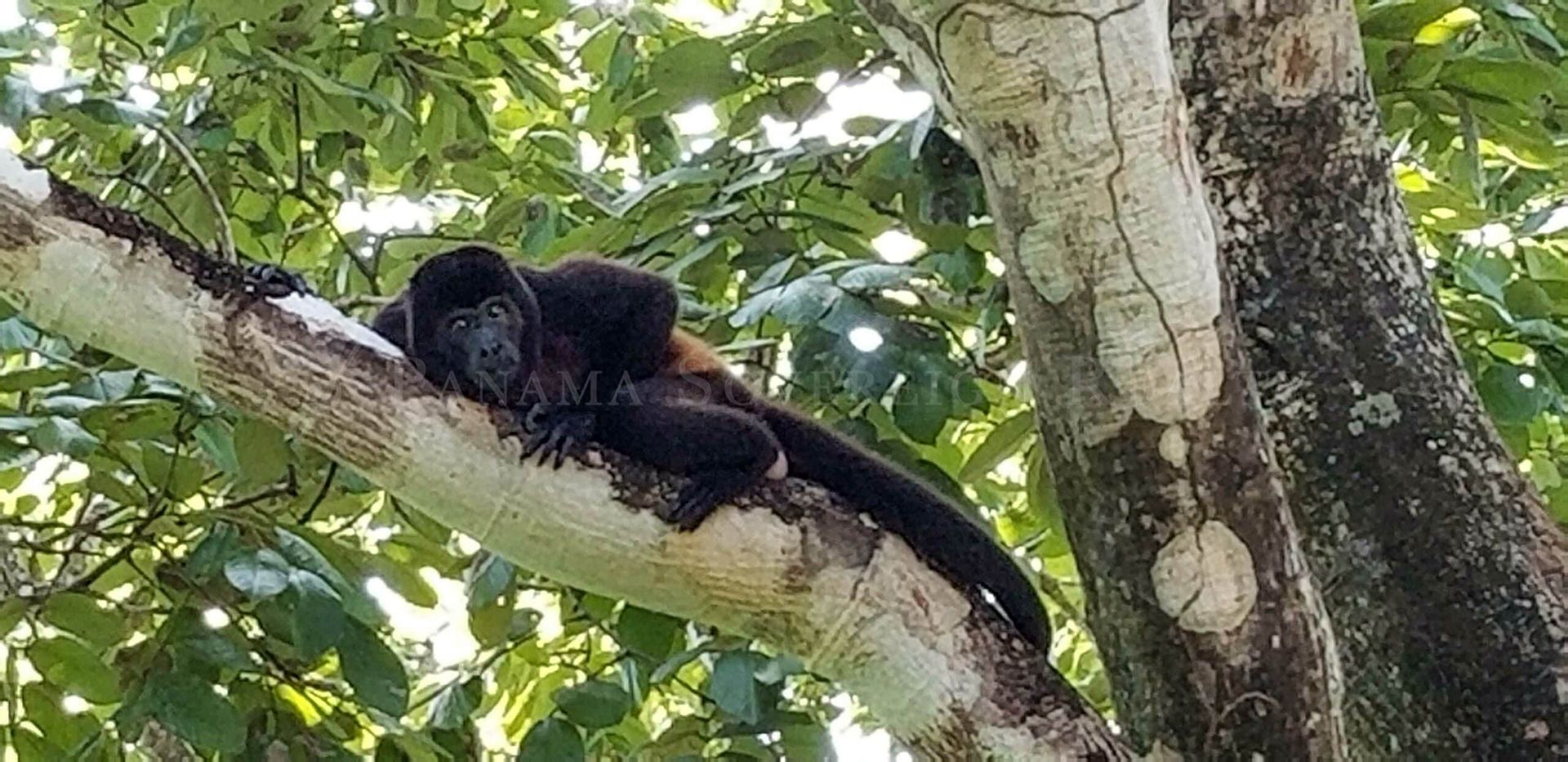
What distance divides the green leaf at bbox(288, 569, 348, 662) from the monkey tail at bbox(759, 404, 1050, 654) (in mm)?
559

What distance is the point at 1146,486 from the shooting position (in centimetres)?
165

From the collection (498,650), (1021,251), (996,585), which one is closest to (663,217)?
(498,650)

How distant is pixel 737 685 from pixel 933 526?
38 cm

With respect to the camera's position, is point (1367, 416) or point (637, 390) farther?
point (637, 390)

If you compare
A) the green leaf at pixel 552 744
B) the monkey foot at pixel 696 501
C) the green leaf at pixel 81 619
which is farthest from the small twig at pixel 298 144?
the monkey foot at pixel 696 501

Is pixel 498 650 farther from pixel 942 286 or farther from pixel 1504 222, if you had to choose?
pixel 1504 222

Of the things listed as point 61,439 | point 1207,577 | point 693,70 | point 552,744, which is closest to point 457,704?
point 552,744

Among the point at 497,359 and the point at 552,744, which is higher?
the point at 497,359

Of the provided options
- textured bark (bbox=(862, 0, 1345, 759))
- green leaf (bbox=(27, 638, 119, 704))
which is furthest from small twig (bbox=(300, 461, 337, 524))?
textured bark (bbox=(862, 0, 1345, 759))

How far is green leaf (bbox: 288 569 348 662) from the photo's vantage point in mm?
2162

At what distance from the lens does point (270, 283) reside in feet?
5.90

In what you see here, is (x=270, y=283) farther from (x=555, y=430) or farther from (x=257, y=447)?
(x=257, y=447)

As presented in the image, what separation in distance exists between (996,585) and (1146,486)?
16.9 inches

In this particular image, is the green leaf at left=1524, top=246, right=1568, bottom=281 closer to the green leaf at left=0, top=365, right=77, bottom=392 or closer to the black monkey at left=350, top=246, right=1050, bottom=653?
the black monkey at left=350, top=246, right=1050, bottom=653
